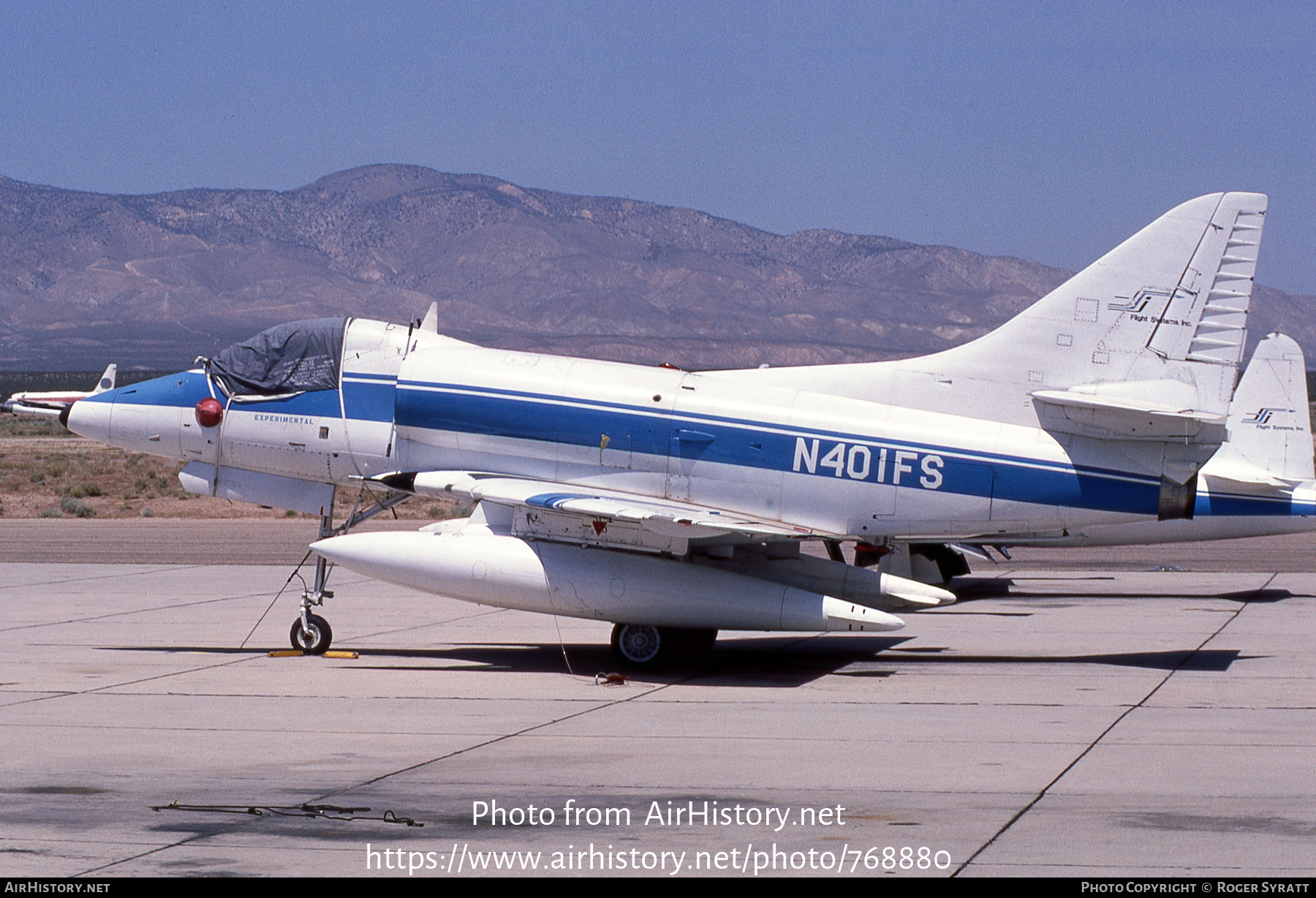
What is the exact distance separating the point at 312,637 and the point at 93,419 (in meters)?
3.61

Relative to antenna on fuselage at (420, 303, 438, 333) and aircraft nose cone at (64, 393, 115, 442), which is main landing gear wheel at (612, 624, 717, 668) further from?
aircraft nose cone at (64, 393, 115, 442)

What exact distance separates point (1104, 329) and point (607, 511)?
17.3ft

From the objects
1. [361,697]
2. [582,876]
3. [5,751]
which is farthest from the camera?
[361,697]

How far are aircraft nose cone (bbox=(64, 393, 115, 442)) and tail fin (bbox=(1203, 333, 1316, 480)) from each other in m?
14.9

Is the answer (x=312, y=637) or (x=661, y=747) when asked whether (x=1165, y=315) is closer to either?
(x=661, y=747)

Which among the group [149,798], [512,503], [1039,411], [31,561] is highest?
[1039,411]

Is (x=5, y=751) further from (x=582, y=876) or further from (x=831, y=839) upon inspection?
(x=831, y=839)

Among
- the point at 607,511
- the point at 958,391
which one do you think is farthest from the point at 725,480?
the point at 958,391

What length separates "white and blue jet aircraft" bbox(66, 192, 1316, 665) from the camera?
48.5ft

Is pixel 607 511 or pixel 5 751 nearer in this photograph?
pixel 5 751

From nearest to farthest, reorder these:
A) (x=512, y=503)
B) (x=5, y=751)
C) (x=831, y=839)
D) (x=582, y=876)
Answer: (x=582, y=876)
(x=831, y=839)
(x=5, y=751)
(x=512, y=503)

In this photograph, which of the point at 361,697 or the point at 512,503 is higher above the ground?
the point at 512,503

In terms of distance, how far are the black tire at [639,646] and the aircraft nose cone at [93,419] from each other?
6.34 m

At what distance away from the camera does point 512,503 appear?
1498cm
